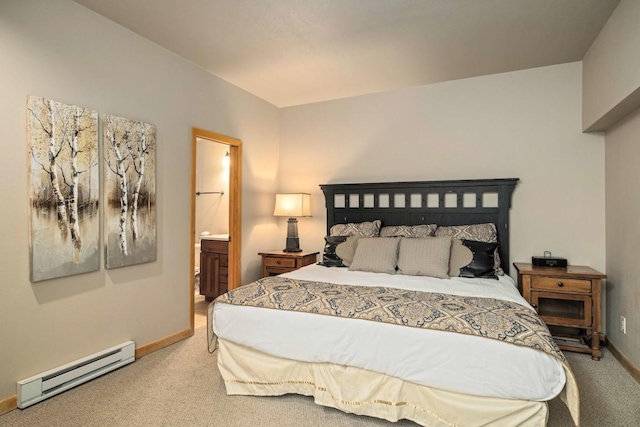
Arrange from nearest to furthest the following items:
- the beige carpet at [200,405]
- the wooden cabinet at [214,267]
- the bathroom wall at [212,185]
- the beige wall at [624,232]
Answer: the beige carpet at [200,405], the beige wall at [624,232], the wooden cabinet at [214,267], the bathroom wall at [212,185]

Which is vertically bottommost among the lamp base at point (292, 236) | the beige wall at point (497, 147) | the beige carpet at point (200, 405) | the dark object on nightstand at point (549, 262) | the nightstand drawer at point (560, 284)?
the beige carpet at point (200, 405)

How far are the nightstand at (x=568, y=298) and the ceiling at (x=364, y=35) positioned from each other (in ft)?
6.43

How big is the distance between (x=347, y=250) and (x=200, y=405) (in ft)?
6.29

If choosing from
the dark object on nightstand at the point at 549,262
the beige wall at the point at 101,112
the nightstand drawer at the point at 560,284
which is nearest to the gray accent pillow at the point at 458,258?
the nightstand drawer at the point at 560,284

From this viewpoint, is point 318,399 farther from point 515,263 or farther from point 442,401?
point 515,263

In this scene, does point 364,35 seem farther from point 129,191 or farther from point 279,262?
point 279,262

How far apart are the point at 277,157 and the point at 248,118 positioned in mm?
761

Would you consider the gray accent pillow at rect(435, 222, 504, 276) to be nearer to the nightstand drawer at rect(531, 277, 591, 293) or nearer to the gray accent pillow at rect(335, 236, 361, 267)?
the nightstand drawer at rect(531, 277, 591, 293)

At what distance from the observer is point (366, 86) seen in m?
4.11

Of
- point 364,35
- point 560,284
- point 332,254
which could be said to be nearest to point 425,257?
point 332,254

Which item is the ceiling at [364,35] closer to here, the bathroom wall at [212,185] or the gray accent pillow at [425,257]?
the gray accent pillow at [425,257]

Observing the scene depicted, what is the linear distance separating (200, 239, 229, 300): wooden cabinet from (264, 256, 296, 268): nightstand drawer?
50cm

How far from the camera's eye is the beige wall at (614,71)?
2.29 m

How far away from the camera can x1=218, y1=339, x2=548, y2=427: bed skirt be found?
1.82m
